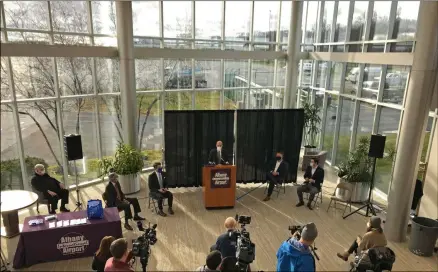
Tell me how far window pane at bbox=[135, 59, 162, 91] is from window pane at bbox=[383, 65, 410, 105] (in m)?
6.08

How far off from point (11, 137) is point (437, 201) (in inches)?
356

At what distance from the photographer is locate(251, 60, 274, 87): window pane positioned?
11.3 m

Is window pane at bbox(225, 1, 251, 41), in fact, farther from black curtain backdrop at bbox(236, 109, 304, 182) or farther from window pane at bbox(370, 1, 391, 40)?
window pane at bbox(370, 1, 391, 40)

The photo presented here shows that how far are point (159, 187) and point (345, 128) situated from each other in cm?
584

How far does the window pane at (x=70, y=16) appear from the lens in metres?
7.66

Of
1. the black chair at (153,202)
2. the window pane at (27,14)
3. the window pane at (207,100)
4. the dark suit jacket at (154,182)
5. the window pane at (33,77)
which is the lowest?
the black chair at (153,202)

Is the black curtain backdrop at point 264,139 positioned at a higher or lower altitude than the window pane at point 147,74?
lower

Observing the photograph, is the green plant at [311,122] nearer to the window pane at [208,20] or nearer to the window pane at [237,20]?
the window pane at [237,20]

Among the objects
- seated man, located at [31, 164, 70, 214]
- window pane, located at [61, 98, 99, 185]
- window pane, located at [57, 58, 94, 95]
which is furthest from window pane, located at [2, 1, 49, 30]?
seated man, located at [31, 164, 70, 214]

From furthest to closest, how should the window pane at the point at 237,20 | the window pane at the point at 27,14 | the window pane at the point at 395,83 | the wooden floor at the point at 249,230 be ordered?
the window pane at the point at 237,20 < the window pane at the point at 395,83 < the window pane at the point at 27,14 < the wooden floor at the point at 249,230

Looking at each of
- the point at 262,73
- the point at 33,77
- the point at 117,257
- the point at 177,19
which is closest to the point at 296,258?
the point at 117,257

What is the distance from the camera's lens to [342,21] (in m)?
9.76

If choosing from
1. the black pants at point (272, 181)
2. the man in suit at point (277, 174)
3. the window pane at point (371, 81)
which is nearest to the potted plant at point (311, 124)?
the window pane at point (371, 81)

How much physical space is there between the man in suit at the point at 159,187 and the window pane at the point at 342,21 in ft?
21.7
